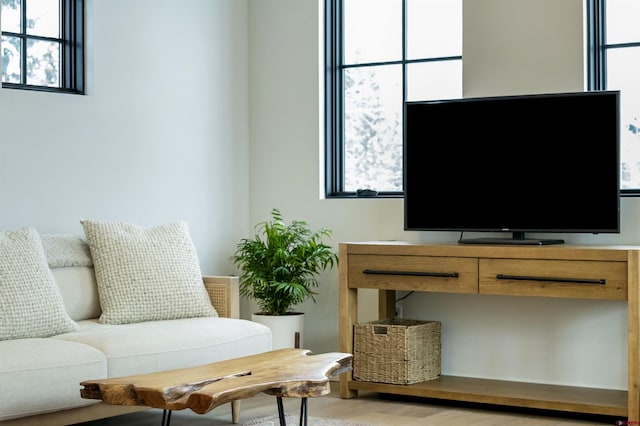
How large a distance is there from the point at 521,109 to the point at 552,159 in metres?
0.27

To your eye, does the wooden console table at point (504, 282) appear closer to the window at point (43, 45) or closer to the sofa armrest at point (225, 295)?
the sofa armrest at point (225, 295)

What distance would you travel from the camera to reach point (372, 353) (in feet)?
14.9

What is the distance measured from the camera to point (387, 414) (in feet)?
14.0

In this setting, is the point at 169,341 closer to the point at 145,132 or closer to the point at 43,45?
the point at 145,132

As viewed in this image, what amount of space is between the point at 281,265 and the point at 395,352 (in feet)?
2.48

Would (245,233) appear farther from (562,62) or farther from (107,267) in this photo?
(562,62)

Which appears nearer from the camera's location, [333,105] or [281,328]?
[281,328]

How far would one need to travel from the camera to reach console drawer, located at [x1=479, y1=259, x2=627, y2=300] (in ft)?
12.9

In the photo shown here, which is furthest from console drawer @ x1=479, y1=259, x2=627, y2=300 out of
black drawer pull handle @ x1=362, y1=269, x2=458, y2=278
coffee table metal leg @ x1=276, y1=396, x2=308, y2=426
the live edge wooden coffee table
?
coffee table metal leg @ x1=276, y1=396, x2=308, y2=426

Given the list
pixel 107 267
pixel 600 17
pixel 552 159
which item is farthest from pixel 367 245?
pixel 600 17

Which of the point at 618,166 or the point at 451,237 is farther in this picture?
the point at 451,237

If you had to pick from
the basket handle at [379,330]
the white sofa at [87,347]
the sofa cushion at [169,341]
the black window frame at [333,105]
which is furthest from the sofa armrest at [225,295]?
the black window frame at [333,105]

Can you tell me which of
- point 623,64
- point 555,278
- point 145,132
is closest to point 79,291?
point 145,132

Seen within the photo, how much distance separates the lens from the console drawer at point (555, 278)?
3945mm
